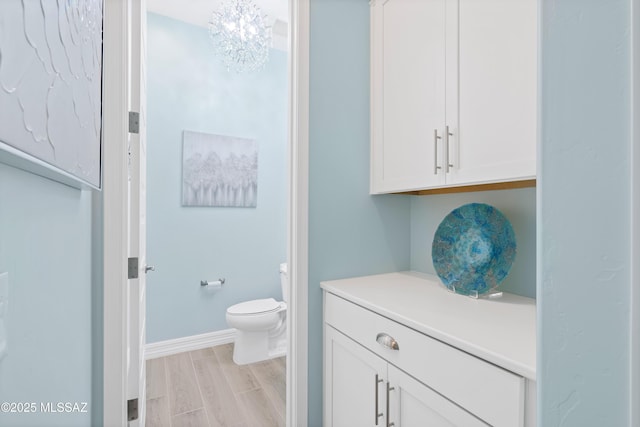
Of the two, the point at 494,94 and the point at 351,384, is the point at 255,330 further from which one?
the point at 494,94

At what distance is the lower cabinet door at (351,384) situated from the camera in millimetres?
1036

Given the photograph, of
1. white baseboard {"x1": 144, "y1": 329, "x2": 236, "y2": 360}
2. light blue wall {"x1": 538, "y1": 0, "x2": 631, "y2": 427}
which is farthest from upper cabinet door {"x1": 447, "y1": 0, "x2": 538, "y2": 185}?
white baseboard {"x1": 144, "y1": 329, "x2": 236, "y2": 360}

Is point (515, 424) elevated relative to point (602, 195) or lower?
lower

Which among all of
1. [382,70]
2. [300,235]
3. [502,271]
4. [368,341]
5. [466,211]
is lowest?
[368,341]

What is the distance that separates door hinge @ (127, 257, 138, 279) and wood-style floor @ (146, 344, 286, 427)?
0.93 metres

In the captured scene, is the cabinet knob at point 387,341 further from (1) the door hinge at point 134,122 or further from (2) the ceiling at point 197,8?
(2) the ceiling at point 197,8

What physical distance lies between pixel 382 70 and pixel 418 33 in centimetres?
23

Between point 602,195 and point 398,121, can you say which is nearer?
point 602,195

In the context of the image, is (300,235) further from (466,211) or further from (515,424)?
(515,424)

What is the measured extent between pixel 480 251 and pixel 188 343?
7.64ft

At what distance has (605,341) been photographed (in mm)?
321

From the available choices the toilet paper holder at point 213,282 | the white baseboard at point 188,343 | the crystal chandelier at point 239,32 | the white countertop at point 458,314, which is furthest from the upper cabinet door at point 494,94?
the white baseboard at point 188,343

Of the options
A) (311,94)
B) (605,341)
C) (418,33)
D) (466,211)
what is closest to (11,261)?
(605,341)

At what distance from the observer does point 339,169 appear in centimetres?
145
